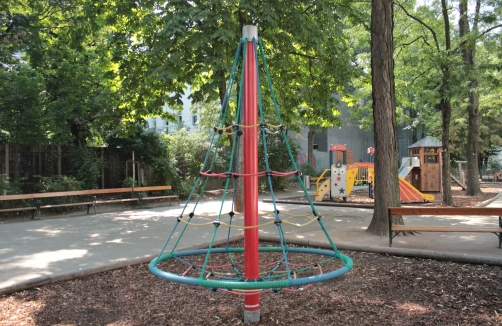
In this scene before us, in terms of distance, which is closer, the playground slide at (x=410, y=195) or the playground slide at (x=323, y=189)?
the playground slide at (x=410, y=195)

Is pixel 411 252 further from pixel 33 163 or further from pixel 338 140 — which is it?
pixel 338 140

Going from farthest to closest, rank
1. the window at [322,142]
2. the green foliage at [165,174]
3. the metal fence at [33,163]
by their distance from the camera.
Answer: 1. the window at [322,142]
2. the green foliage at [165,174]
3. the metal fence at [33,163]

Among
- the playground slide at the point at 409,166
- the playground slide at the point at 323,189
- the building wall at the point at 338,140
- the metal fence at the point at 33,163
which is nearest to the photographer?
the metal fence at the point at 33,163

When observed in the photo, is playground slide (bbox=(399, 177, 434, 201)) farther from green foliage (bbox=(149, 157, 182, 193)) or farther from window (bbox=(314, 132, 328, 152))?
window (bbox=(314, 132, 328, 152))

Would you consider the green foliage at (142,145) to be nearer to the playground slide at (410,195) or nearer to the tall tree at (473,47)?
the playground slide at (410,195)

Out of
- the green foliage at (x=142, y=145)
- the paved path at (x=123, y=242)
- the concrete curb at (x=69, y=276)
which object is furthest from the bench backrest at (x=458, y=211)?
the green foliage at (x=142, y=145)

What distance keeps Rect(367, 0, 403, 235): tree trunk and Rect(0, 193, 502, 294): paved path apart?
0.70 metres

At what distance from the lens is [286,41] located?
10414 millimetres

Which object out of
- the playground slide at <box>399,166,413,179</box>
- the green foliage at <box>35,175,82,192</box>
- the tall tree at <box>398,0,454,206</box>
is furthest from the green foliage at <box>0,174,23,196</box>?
the playground slide at <box>399,166,413,179</box>

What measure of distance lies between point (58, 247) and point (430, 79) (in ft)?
36.9

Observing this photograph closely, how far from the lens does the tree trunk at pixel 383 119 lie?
822cm

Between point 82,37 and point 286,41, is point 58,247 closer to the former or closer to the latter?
point 286,41

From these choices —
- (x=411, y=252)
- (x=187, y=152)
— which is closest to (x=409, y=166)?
(x=187, y=152)

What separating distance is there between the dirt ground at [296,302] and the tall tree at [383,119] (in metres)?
2.60
